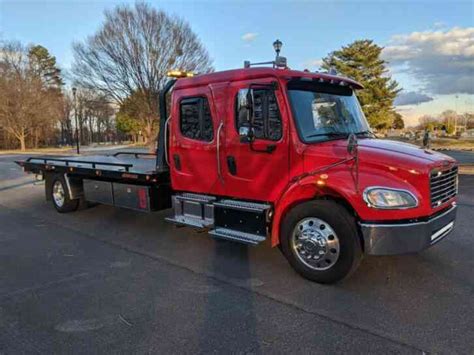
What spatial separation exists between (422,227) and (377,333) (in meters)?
1.30

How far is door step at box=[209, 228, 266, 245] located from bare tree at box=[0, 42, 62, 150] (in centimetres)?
4758

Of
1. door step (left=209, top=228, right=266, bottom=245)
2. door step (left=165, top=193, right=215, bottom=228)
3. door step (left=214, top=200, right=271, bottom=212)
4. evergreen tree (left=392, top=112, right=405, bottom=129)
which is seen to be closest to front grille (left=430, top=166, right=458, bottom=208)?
door step (left=214, top=200, right=271, bottom=212)

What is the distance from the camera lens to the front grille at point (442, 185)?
433cm

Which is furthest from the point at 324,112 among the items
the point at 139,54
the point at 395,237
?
the point at 139,54

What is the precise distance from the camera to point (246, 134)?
513 centimetres

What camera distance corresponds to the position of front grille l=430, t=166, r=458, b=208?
4325 mm

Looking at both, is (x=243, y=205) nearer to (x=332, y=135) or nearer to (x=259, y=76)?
(x=332, y=135)

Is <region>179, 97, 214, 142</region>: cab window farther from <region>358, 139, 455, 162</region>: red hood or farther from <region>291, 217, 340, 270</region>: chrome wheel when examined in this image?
<region>358, 139, 455, 162</region>: red hood

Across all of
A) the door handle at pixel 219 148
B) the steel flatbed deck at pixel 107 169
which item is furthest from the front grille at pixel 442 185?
the steel flatbed deck at pixel 107 169

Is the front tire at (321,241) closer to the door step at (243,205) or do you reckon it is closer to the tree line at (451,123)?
the door step at (243,205)

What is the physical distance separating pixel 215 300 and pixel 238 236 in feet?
3.72

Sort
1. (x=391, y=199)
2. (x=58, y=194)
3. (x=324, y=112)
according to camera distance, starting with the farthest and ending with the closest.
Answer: (x=58, y=194) < (x=324, y=112) < (x=391, y=199)

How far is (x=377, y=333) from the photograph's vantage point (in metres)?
3.46

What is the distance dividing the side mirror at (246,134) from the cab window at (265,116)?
53mm
